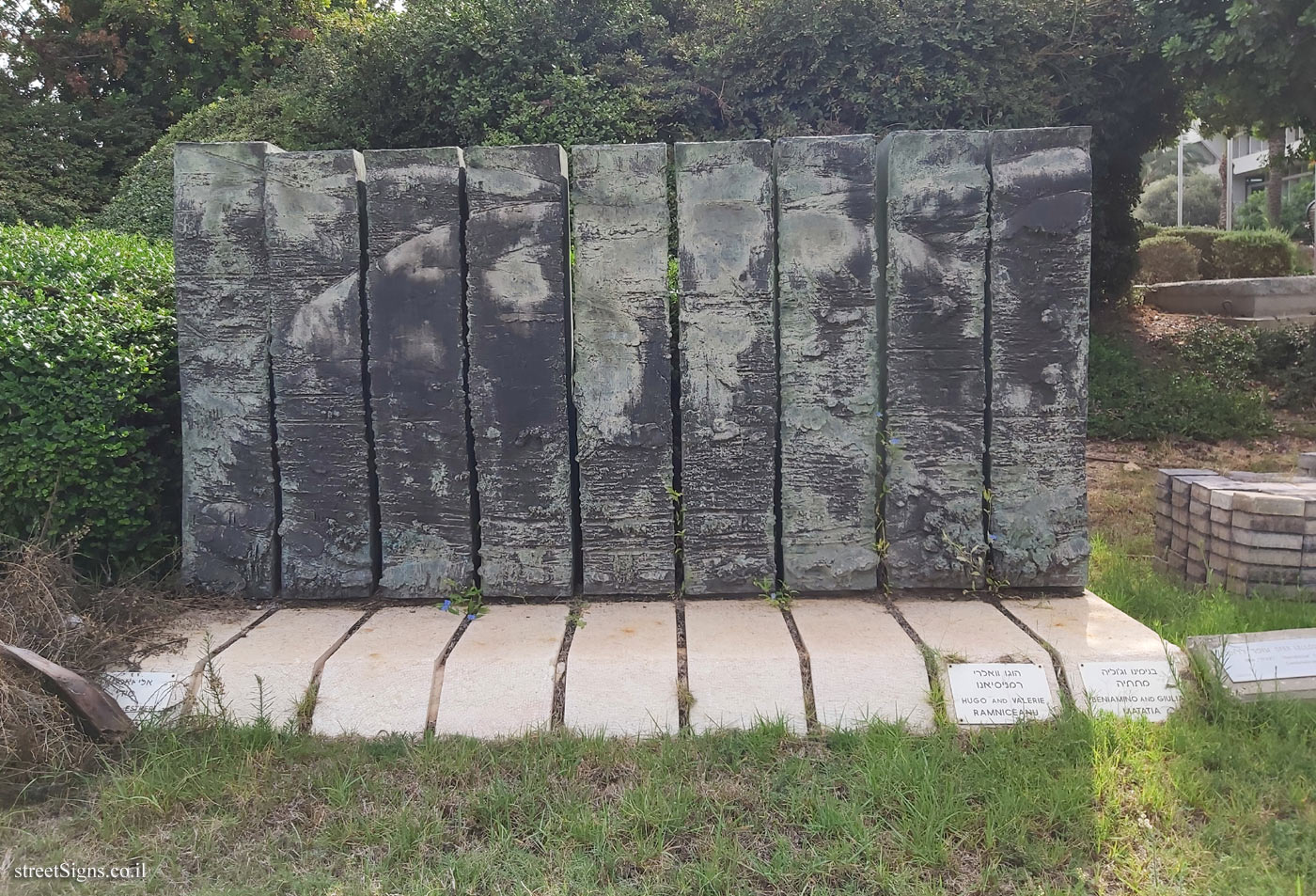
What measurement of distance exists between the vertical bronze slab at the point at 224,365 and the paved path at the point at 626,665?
1.13ft

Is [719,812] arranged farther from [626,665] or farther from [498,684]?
[498,684]

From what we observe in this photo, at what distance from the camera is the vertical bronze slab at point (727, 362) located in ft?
10.8

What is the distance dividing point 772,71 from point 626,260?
10.3 feet

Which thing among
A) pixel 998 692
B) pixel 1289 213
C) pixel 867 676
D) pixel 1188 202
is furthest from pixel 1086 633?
pixel 1188 202

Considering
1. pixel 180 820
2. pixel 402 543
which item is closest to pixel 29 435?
pixel 402 543

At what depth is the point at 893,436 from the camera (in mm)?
3355

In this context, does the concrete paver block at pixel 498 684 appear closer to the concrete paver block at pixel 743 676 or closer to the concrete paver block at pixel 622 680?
the concrete paver block at pixel 622 680

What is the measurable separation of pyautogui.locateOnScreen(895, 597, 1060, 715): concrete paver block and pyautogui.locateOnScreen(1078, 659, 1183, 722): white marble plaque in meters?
0.12

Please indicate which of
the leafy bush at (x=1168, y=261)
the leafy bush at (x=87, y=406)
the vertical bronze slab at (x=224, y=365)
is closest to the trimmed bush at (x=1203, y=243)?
the leafy bush at (x=1168, y=261)

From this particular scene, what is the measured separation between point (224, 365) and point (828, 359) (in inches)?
93.7

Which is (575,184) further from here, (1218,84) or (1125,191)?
(1125,191)

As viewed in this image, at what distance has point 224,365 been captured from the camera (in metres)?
3.42

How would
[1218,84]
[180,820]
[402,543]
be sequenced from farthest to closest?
[1218,84]
[402,543]
[180,820]

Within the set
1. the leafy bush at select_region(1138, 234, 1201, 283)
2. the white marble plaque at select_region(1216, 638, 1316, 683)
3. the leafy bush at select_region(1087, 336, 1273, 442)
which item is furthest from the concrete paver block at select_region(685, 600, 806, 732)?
the leafy bush at select_region(1138, 234, 1201, 283)
